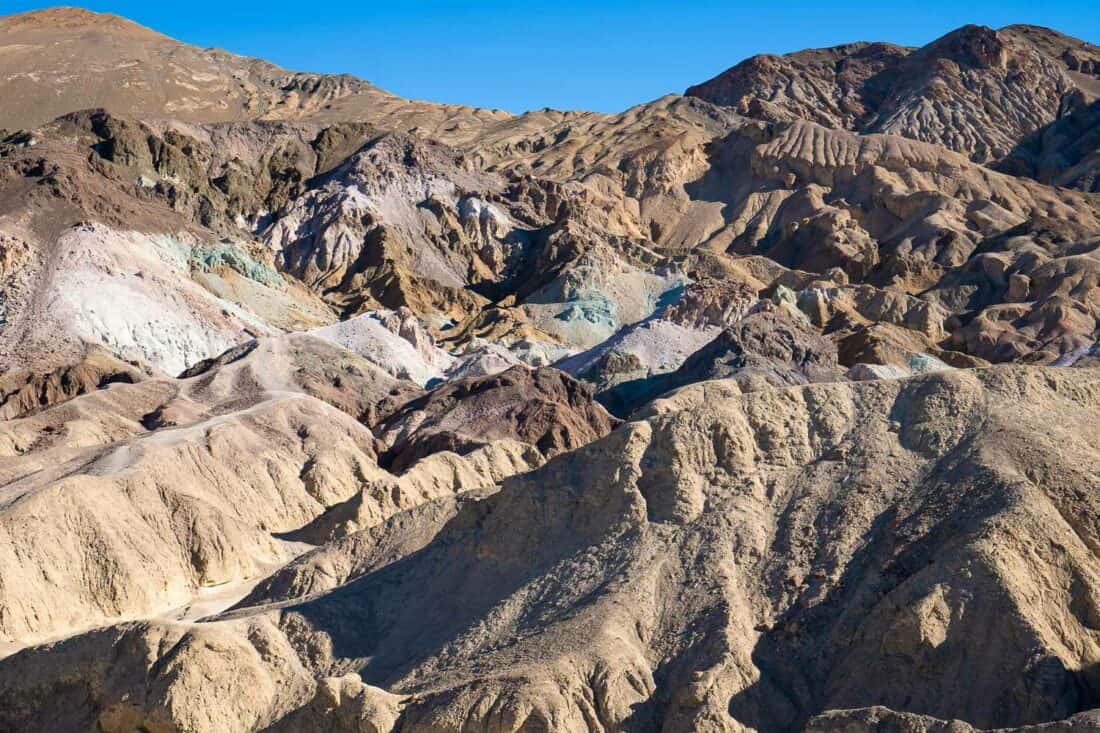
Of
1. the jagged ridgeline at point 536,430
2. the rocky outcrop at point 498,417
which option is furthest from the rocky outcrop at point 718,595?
the rocky outcrop at point 498,417

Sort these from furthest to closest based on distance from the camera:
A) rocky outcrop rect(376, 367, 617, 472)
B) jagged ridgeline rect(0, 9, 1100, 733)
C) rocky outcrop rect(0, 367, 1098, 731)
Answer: rocky outcrop rect(376, 367, 617, 472) < jagged ridgeline rect(0, 9, 1100, 733) < rocky outcrop rect(0, 367, 1098, 731)

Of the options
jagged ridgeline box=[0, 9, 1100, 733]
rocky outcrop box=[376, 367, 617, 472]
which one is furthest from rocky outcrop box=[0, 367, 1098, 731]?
rocky outcrop box=[376, 367, 617, 472]

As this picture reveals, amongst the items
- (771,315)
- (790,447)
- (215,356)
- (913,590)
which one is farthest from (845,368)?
(913,590)

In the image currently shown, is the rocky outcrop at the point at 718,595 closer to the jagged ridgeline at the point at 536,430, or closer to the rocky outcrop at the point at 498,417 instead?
the jagged ridgeline at the point at 536,430

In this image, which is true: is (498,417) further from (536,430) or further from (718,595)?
(718,595)

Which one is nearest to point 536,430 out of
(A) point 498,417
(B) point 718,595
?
(A) point 498,417

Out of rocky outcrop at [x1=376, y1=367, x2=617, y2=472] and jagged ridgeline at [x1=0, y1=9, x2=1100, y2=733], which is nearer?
jagged ridgeline at [x1=0, y1=9, x2=1100, y2=733]

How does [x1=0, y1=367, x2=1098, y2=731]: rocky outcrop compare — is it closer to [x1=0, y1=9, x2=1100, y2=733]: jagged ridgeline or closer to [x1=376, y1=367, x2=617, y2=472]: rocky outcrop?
[x1=0, y1=9, x2=1100, y2=733]: jagged ridgeline

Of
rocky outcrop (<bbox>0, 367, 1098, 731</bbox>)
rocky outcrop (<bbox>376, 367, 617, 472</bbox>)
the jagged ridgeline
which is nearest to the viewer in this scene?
rocky outcrop (<bbox>0, 367, 1098, 731</bbox>)

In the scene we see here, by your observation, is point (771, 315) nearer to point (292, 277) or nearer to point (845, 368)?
point (845, 368)
